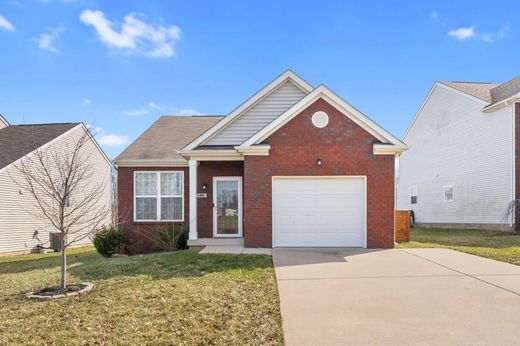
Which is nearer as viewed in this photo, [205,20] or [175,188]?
[205,20]

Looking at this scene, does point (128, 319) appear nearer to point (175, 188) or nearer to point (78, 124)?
point (175, 188)

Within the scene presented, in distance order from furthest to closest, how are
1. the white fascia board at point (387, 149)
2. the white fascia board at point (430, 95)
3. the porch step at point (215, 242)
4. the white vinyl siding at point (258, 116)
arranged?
the white fascia board at point (430, 95) < the white vinyl siding at point (258, 116) < the porch step at point (215, 242) < the white fascia board at point (387, 149)

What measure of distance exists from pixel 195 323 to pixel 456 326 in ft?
11.4

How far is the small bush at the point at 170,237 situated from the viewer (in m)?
12.7

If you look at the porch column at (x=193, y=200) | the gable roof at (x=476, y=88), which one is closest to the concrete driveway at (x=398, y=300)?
the porch column at (x=193, y=200)

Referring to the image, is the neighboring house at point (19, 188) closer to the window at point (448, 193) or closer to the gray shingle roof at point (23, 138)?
the gray shingle roof at point (23, 138)

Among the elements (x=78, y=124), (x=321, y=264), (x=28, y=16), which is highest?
(x=28, y=16)

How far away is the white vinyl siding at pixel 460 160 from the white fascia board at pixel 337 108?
976cm

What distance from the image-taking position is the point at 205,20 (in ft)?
43.4

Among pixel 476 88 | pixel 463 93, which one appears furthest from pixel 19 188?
pixel 476 88

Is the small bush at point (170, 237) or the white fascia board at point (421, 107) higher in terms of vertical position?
the white fascia board at point (421, 107)

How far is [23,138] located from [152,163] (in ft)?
30.6

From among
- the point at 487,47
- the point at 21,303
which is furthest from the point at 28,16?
the point at 487,47

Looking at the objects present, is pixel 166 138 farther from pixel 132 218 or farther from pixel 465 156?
pixel 465 156
